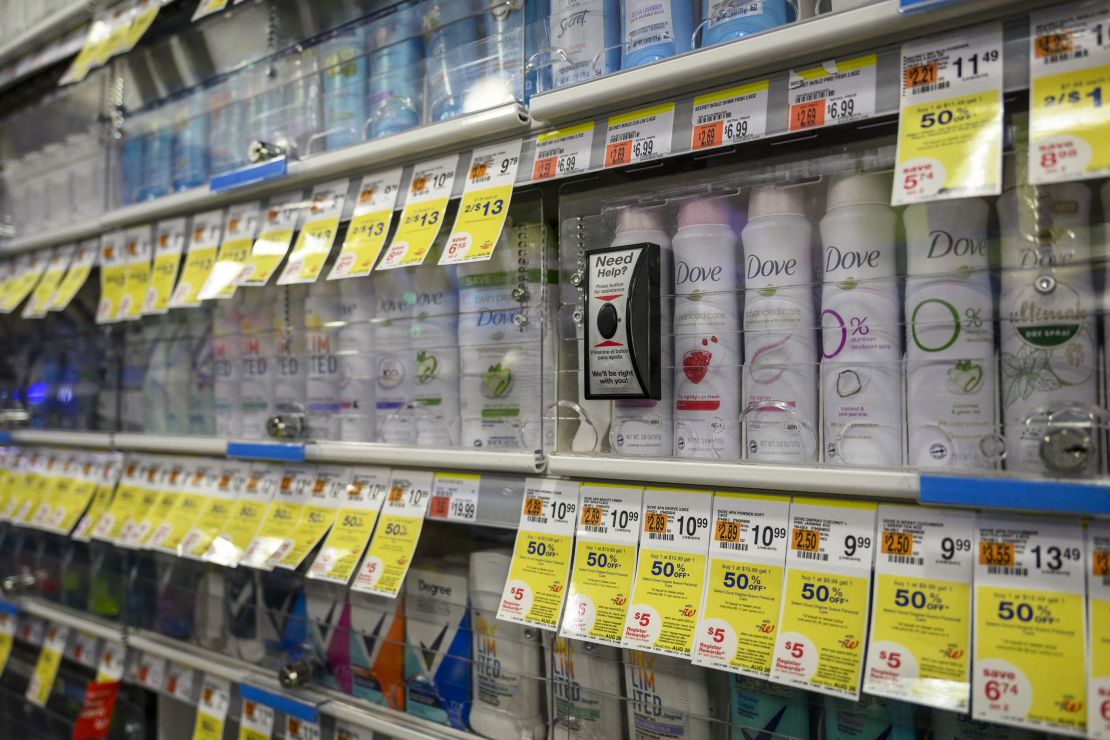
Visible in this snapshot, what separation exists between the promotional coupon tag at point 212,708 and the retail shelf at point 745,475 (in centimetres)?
93

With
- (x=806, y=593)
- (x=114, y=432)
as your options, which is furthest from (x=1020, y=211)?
(x=114, y=432)

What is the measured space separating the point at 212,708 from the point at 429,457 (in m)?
0.80

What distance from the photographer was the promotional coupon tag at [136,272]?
1.63 m

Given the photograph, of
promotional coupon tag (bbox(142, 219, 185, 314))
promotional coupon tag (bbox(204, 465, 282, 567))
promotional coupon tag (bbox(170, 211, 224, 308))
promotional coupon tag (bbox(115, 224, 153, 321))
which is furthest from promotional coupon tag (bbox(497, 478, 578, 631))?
promotional coupon tag (bbox(115, 224, 153, 321))

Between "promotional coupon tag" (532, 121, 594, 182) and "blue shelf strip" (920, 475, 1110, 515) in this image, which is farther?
"promotional coupon tag" (532, 121, 594, 182)

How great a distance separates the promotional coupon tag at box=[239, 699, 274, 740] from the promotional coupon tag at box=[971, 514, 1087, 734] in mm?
1197

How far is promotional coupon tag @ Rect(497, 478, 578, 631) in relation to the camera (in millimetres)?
985

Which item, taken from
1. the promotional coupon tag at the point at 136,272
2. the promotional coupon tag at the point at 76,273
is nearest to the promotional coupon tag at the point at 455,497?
the promotional coupon tag at the point at 136,272

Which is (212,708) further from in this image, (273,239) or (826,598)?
(826,598)

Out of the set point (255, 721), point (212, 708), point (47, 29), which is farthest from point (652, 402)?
point (47, 29)

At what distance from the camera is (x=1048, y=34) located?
0.73 m

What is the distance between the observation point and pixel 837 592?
0.81 meters

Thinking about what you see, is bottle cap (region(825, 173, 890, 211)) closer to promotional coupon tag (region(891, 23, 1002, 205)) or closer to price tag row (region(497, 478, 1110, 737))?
promotional coupon tag (region(891, 23, 1002, 205))

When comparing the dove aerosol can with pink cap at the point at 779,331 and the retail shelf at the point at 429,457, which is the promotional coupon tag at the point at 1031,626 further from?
the retail shelf at the point at 429,457
